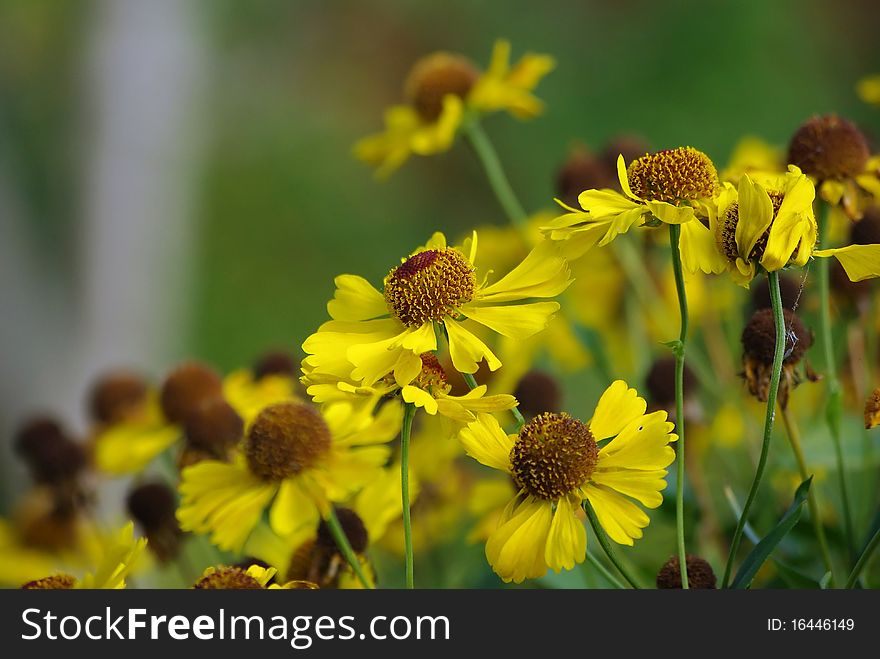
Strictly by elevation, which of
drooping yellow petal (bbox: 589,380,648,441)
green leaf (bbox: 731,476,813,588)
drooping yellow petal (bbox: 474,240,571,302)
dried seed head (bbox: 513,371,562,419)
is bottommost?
green leaf (bbox: 731,476,813,588)

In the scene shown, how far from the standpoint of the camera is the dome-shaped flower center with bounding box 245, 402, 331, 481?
70 cm

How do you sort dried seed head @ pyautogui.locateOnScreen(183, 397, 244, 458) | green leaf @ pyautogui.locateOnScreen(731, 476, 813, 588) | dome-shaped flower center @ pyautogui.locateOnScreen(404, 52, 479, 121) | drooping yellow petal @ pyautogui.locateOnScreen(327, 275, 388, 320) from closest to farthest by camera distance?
green leaf @ pyautogui.locateOnScreen(731, 476, 813, 588) < drooping yellow petal @ pyautogui.locateOnScreen(327, 275, 388, 320) < dried seed head @ pyautogui.locateOnScreen(183, 397, 244, 458) < dome-shaped flower center @ pyautogui.locateOnScreen(404, 52, 479, 121)

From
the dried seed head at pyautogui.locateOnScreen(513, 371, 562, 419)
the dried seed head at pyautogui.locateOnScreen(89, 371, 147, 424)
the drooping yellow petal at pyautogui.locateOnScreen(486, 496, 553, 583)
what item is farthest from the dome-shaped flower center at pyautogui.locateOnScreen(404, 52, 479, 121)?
the drooping yellow petal at pyautogui.locateOnScreen(486, 496, 553, 583)

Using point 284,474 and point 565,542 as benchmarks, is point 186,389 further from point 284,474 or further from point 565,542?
point 565,542

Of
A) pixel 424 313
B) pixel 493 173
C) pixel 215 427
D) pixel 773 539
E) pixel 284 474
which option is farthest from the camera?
pixel 493 173

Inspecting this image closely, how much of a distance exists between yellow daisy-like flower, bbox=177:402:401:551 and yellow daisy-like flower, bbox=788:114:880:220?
307 mm

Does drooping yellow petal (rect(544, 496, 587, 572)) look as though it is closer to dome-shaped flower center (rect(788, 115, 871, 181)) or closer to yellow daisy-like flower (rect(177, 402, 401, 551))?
Result: yellow daisy-like flower (rect(177, 402, 401, 551))

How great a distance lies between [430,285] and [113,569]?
217 mm

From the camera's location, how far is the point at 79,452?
3.57 feet

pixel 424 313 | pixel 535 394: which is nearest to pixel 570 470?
pixel 424 313

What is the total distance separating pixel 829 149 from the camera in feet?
2.23

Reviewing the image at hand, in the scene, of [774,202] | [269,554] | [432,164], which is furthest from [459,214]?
[774,202]

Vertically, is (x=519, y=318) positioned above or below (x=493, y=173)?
below

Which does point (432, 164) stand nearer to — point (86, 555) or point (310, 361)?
point (86, 555)
